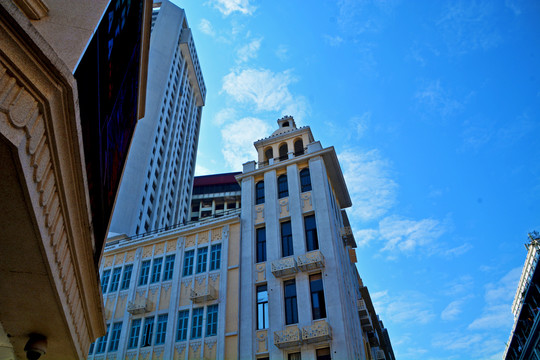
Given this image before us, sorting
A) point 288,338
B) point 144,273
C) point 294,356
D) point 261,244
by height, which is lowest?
point 294,356

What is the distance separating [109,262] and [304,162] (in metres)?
16.9

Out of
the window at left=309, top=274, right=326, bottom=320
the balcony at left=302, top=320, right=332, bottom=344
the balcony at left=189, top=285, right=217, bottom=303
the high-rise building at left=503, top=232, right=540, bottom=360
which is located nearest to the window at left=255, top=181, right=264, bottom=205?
the balcony at left=189, top=285, right=217, bottom=303

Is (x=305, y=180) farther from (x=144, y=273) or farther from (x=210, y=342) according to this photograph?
(x=144, y=273)

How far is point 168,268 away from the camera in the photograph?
28797 millimetres

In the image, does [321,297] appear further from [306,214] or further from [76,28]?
[76,28]

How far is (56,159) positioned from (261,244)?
22.9 m

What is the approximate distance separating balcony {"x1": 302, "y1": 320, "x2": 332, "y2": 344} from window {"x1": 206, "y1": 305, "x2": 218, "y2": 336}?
581 cm

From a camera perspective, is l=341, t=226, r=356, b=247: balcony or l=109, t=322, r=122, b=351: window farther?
l=341, t=226, r=356, b=247: balcony

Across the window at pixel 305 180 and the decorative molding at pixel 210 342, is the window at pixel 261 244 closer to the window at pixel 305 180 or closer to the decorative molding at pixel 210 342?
the window at pixel 305 180

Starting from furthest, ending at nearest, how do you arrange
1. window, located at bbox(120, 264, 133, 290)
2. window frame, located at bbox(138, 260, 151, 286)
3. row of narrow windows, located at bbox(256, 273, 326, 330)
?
1. window, located at bbox(120, 264, 133, 290)
2. window frame, located at bbox(138, 260, 151, 286)
3. row of narrow windows, located at bbox(256, 273, 326, 330)

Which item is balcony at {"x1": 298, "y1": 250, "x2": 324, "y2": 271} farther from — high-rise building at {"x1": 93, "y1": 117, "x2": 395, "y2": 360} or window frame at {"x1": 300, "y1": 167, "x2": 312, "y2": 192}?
window frame at {"x1": 300, "y1": 167, "x2": 312, "y2": 192}

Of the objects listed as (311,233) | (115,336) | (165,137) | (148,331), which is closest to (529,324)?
(311,233)

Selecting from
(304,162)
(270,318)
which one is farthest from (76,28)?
(304,162)

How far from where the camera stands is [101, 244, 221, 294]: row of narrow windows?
28016mm
